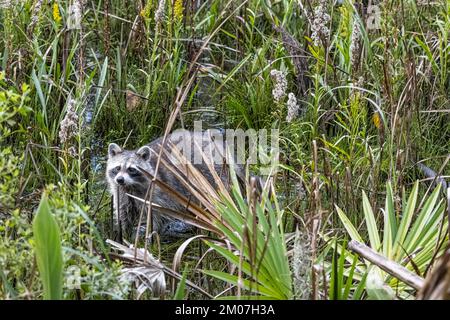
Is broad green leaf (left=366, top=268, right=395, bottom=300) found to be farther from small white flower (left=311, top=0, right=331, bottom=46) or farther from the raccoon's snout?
the raccoon's snout

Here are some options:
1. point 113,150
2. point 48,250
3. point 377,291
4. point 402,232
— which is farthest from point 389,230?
point 113,150

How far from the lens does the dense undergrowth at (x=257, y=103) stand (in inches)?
202

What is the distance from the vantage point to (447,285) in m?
2.94

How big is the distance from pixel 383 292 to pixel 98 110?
3.50 m

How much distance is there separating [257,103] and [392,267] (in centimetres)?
349

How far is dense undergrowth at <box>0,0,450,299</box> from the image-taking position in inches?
202

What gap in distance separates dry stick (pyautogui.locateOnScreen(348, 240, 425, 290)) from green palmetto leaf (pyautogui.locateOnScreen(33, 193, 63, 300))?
4.17 feet

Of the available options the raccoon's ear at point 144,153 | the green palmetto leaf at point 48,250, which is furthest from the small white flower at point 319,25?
the green palmetto leaf at point 48,250

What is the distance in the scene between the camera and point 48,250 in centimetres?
336

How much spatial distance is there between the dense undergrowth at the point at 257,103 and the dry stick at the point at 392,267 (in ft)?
0.94

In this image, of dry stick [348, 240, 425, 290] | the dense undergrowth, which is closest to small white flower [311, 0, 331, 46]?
the dense undergrowth

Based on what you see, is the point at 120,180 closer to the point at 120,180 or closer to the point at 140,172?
the point at 120,180
